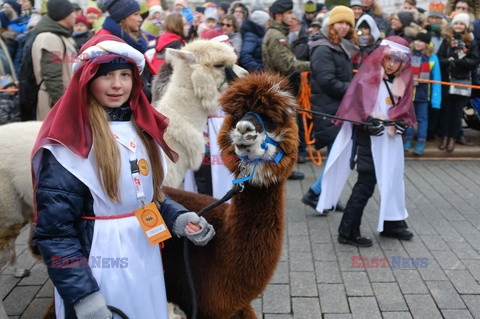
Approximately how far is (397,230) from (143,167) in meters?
3.45

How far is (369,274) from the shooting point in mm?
4297

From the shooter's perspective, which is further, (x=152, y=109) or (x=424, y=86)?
(x=424, y=86)

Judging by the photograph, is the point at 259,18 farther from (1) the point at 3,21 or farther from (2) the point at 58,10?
(1) the point at 3,21

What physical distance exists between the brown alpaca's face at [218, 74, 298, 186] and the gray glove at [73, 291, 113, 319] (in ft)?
2.84

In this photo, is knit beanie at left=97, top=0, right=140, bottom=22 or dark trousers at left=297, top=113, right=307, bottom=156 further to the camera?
dark trousers at left=297, top=113, right=307, bottom=156

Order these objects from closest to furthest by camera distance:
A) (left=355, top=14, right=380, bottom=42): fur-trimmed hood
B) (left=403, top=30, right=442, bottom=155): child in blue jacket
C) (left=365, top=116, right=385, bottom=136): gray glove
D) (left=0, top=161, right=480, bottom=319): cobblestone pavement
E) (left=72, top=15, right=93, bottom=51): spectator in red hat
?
(left=0, top=161, right=480, bottom=319): cobblestone pavement → (left=365, top=116, right=385, bottom=136): gray glove → (left=72, top=15, right=93, bottom=51): spectator in red hat → (left=355, top=14, right=380, bottom=42): fur-trimmed hood → (left=403, top=30, right=442, bottom=155): child in blue jacket

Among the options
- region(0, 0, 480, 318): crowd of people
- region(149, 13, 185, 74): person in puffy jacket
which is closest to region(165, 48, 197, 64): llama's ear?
region(0, 0, 480, 318): crowd of people

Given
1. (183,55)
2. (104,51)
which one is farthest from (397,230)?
(104,51)

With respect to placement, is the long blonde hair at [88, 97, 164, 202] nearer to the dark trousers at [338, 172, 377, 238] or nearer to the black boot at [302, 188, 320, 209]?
the dark trousers at [338, 172, 377, 238]

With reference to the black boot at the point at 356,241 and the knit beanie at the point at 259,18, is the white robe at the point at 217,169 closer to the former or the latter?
the black boot at the point at 356,241

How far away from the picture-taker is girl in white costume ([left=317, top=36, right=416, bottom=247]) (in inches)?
186

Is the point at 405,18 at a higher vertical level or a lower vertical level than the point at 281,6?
lower

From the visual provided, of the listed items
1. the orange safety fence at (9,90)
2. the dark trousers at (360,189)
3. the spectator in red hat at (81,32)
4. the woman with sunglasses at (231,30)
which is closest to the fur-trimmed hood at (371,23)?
the woman with sunglasses at (231,30)

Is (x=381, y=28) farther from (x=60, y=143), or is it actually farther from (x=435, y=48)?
(x=60, y=143)
